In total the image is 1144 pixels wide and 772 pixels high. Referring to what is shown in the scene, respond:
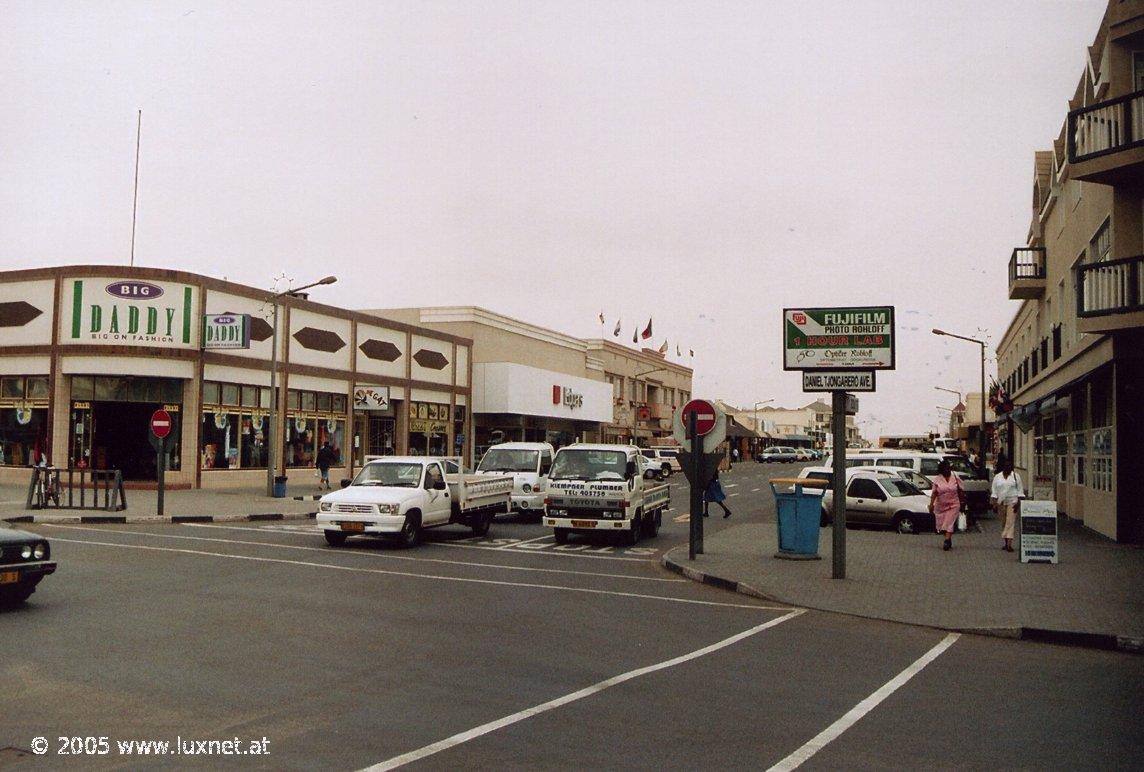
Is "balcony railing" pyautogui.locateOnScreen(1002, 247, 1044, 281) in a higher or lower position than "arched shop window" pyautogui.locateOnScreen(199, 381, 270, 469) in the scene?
higher

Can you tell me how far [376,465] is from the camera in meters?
20.0

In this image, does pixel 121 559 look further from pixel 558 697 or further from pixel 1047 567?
pixel 1047 567

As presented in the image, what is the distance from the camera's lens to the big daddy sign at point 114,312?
104 ft

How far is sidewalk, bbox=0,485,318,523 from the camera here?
22969 millimetres

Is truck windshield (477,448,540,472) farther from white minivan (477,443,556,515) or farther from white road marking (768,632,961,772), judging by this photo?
white road marking (768,632,961,772)

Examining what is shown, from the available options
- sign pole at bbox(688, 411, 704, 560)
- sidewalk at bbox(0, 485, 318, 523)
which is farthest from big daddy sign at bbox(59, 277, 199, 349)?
sign pole at bbox(688, 411, 704, 560)

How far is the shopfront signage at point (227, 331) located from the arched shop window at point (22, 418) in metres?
5.36

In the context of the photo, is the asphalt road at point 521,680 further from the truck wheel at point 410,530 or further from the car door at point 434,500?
the car door at point 434,500

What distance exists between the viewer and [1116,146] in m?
18.9

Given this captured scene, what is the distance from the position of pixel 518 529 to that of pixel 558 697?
1643cm

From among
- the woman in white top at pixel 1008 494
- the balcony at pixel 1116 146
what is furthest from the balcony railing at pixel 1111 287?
the woman in white top at pixel 1008 494

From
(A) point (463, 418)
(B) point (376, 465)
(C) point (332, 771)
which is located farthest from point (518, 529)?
(A) point (463, 418)

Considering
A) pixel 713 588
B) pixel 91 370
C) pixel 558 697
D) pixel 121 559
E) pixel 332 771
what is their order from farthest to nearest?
pixel 91 370
pixel 121 559
pixel 713 588
pixel 558 697
pixel 332 771

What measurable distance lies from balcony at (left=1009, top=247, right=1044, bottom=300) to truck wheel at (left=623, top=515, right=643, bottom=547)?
1969cm
